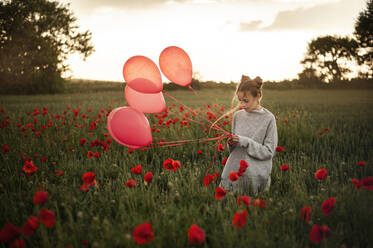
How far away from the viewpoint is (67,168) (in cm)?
275

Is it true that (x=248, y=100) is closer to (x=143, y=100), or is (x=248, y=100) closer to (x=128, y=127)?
(x=143, y=100)

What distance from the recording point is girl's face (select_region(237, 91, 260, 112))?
7.25 feet

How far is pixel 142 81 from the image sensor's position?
203cm

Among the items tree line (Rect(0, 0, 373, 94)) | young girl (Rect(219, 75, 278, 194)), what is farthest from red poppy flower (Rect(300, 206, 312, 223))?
tree line (Rect(0, 0, 373, 94))

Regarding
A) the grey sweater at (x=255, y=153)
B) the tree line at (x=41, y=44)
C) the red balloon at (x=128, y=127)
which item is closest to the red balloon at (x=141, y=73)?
the red balloon at (x=128, y=127)

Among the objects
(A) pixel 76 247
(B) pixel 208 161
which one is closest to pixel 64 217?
(A) pixel 76 247

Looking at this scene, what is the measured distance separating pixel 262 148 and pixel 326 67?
33966 millimetres

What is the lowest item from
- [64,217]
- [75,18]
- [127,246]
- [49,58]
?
[64,217]

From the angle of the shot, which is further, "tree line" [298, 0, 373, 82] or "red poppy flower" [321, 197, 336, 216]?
"tree line" [298, 0, 373, 82]

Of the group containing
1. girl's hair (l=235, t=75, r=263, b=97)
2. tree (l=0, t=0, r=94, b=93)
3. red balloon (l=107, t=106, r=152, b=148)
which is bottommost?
red balloon (l=107, t=106, r=152, b=148)

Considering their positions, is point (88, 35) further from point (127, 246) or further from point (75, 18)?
point (127, 246)

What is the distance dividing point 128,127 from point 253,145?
1.06 metres

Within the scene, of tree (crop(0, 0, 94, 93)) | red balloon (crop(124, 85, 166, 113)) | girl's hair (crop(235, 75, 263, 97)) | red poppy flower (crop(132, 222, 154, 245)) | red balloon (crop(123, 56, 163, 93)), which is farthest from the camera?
tree (crop(0, 0, 94, 93))

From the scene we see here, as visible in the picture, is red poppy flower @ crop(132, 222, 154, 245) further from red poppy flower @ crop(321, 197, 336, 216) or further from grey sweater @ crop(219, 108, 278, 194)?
grey sweater @ crop(219, 108, 278, 194)
